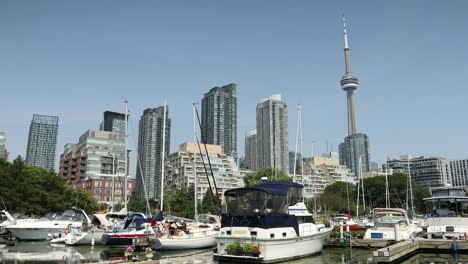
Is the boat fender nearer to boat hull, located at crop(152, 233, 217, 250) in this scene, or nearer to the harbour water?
the harbour water

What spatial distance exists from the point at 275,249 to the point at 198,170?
417 feet

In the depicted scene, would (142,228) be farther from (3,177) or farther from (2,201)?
(3,177)

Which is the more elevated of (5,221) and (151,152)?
(151,152)

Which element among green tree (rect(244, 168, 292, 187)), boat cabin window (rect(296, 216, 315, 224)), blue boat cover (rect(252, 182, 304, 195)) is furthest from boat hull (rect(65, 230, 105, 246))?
green tree (rect(244, 168, 292, 187))

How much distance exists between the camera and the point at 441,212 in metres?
31.2

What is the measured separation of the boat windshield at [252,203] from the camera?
23922mm

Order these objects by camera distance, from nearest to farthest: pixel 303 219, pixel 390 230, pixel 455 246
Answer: pixel 455 246
pixel 303 219
pixel 390 230

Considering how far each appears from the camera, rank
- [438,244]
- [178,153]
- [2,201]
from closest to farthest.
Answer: [438,244]
[2,201]
[178,153]

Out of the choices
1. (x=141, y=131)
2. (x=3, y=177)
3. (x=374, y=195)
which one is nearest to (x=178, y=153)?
(x=141, y=131)

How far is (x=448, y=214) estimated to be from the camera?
30.8 m

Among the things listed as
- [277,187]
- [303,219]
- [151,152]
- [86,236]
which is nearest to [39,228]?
[86,236]

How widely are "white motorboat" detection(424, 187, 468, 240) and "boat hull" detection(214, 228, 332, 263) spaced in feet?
33.0

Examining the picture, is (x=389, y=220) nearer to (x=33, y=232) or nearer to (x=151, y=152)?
(x=33, y=232)

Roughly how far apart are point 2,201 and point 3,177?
5880 mm
